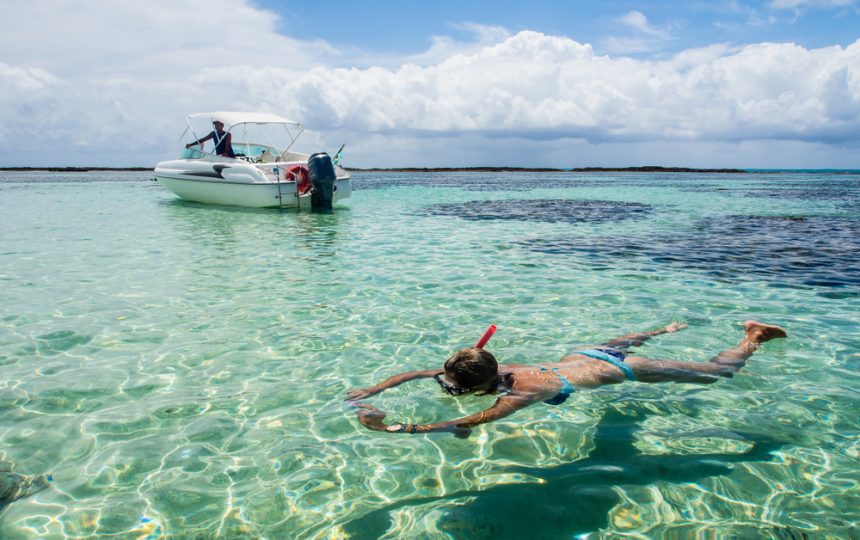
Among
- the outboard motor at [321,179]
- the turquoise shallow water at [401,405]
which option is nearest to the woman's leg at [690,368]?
the turquoise shallow water at [401,405]

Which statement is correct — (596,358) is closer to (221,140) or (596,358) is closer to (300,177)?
(300,177)

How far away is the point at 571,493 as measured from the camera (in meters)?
2.94

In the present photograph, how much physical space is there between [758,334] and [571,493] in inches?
131

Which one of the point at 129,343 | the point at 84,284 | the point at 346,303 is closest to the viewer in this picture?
the point at 129,343

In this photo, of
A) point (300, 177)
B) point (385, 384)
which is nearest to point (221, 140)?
point (300, 177)

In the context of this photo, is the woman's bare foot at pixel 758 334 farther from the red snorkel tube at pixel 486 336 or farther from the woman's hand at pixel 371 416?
the woman's hand at pixel 371 416

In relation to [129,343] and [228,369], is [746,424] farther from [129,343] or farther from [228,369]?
[129,343]

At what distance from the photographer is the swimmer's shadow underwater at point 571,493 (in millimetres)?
Result: 2682

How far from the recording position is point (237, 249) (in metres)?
11.1

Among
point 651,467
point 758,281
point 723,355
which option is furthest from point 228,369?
point 758,281

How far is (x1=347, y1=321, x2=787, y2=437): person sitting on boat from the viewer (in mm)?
3680

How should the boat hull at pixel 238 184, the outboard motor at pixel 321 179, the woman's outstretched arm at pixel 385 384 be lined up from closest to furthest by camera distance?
the woman's outstretched arm at pixel 385 384 < the boat hull at pixel 238 184 < the outboard motor at pixel 321 179

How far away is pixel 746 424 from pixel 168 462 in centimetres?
396

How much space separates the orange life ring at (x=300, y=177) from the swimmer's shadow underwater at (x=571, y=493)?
16775mm
